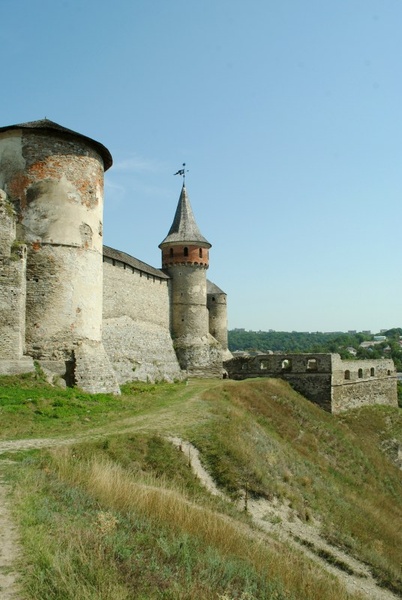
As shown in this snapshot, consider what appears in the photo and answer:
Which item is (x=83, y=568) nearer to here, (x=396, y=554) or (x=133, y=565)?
(x=133, y=565)

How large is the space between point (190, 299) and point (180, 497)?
26.9 metres

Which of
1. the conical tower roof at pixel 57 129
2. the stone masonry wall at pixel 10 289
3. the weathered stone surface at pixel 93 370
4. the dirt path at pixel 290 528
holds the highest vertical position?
the conical tower roof at pixel 57 129

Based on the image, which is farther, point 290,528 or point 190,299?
point 190,299

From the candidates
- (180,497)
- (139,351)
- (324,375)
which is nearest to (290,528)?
(180,497)

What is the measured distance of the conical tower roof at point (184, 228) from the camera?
35928mm

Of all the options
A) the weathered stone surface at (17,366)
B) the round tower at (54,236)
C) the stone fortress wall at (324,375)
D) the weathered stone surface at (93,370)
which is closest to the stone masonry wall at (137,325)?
the stone fortress wall at (324,375)

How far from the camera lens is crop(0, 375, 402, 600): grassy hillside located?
513 cm

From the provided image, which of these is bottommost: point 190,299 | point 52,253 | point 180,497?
point 180,497

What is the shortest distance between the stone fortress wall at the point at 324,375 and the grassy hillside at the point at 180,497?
6.28 meters

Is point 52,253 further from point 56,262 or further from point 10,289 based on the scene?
point 10,289

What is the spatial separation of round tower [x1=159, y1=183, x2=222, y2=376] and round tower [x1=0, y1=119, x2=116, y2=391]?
15.1 metres

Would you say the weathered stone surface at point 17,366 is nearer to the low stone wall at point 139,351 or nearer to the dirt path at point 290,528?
the dirt path at point 290,528

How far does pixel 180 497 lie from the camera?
8.63 metres

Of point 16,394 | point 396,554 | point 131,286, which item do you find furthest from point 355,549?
point 131,286
